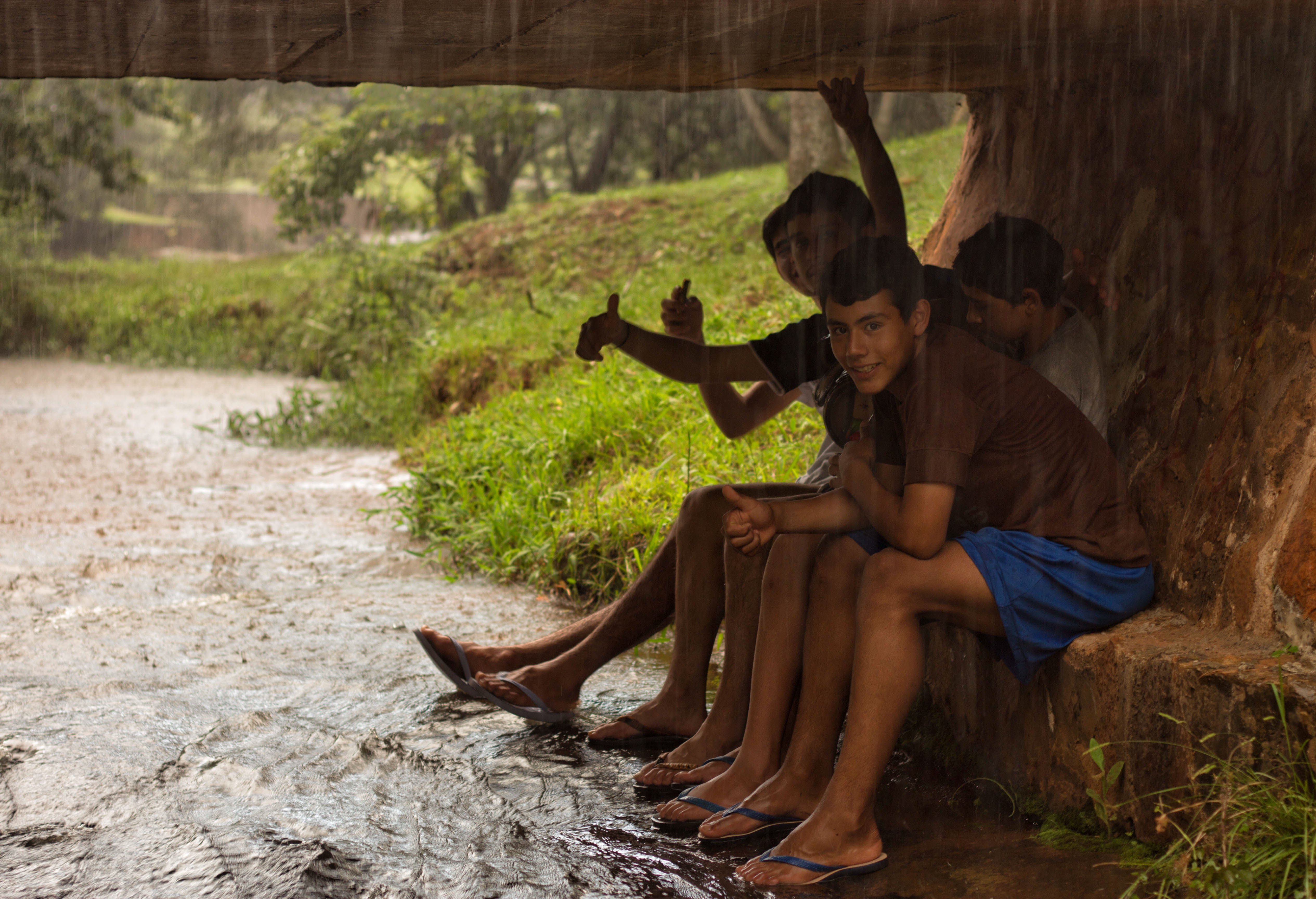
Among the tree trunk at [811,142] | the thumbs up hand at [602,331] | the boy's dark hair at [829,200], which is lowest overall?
the thumbs up hand at [602,331]

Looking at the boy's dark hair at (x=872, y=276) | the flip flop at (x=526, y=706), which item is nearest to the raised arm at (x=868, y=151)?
the boy's dark hair at (x=872, y=276)

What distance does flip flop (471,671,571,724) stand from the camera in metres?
3.37

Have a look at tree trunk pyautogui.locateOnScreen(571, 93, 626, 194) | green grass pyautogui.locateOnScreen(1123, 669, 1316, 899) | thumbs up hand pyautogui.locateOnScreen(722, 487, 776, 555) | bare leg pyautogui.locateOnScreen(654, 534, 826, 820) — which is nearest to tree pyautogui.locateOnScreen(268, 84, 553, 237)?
tree trunk pyautogui.locateOnScreen(571, 93, 626, 194)

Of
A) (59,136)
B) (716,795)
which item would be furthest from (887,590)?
(59,136)

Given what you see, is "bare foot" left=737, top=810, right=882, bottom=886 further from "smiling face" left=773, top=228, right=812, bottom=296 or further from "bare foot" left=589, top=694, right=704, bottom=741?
"smiling face" left=773, top=228, right=812, bottom=296

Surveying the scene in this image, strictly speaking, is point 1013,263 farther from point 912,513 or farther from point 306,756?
point 306,756

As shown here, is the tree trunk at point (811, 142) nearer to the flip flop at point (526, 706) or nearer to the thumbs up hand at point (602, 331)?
the thumbs up hand at point (602, 331)

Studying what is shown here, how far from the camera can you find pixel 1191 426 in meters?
2.76

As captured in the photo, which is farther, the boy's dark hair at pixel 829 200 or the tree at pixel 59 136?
the tree at pixel 59 136

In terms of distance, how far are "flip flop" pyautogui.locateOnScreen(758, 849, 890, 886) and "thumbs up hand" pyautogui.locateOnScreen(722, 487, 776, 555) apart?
0.65 m

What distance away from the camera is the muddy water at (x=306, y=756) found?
7.89 ft

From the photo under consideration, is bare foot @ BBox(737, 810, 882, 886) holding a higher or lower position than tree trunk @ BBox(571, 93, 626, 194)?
lower

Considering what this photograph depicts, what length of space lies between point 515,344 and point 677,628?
6.15 m

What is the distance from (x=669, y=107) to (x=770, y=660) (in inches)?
784
